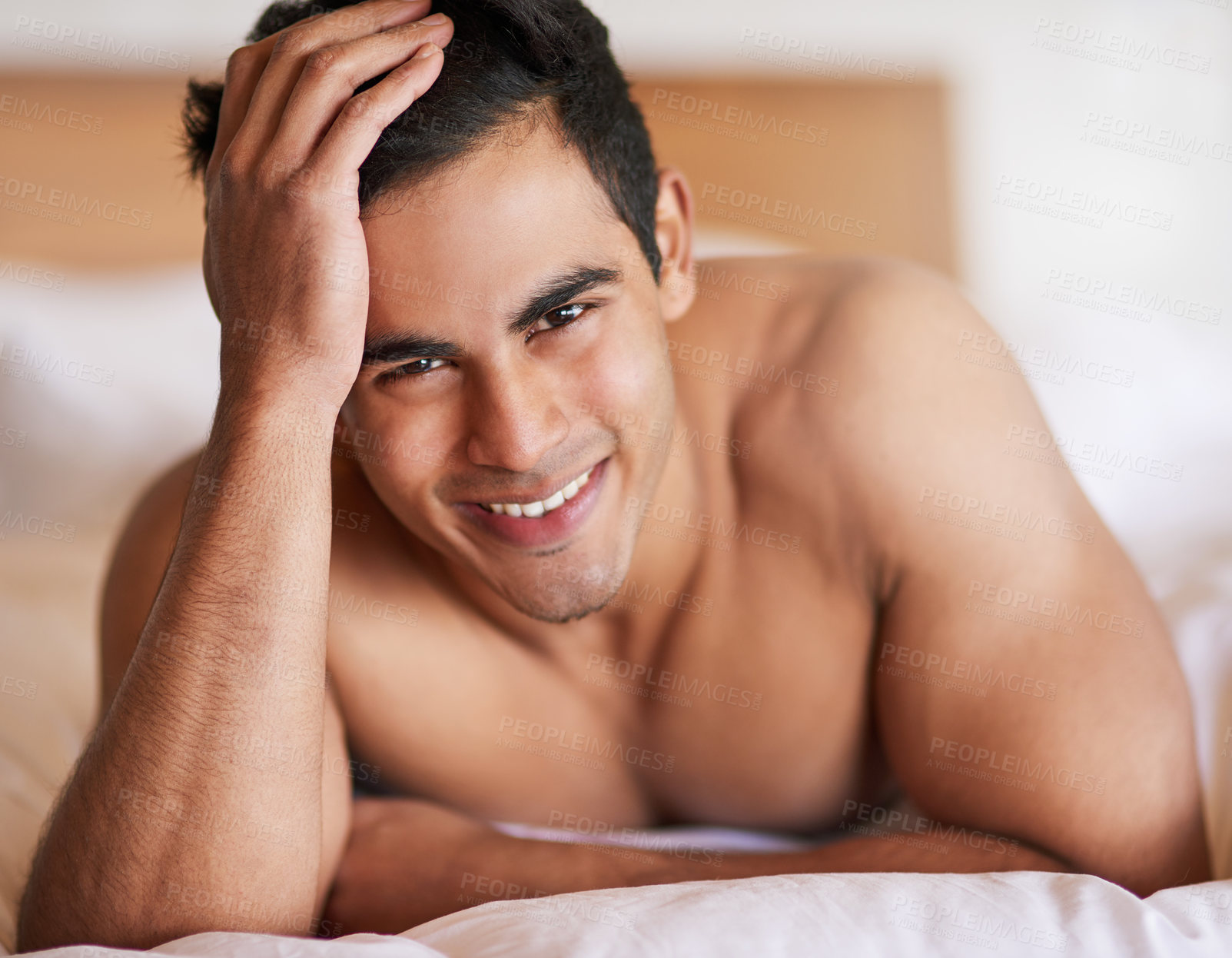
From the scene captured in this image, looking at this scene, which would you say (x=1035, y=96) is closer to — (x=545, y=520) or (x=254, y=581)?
(x=545, y=520)

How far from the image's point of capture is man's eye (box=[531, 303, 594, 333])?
2.99ft

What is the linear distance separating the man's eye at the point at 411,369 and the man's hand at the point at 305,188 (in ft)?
0.15

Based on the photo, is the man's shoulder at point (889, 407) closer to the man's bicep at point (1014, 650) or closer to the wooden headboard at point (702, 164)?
the man's bicep at point (1014, 650)

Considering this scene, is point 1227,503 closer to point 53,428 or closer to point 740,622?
point 740,622

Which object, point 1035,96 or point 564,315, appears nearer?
point 564,315

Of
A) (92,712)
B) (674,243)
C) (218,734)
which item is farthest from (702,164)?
(218,734)

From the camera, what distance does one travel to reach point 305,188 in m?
0.83

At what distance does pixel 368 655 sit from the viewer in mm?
1151

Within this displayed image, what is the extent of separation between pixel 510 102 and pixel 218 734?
0.62 meters

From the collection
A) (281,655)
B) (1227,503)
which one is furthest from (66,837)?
(1227,503)

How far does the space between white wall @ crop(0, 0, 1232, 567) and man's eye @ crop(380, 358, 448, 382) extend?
130cm

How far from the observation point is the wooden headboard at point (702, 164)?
86.9 inches

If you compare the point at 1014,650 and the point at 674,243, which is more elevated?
the point at 674,243

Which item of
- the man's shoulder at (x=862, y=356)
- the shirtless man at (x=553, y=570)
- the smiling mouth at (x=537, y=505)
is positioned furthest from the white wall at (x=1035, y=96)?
the smiling mouth at (x=537, y=505)
